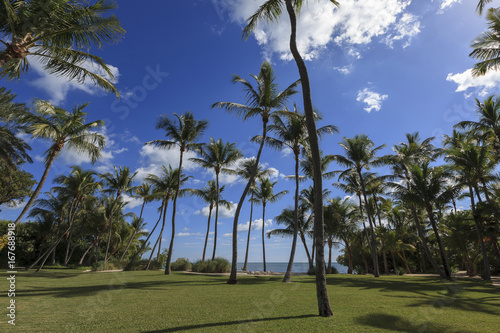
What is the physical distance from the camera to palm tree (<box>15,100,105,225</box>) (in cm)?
1173

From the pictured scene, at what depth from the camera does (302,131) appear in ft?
52.4

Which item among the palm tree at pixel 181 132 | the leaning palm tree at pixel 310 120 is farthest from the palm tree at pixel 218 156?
the leaning palm tree at pixel 310 120

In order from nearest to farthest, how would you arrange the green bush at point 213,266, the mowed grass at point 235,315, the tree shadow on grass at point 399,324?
the mowed grass at point 235,315 → the tree shadow on grass at point 399,324 → the green bush at point 213,266

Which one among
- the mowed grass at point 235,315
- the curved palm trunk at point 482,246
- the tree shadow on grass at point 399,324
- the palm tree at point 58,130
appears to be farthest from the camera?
the curved palm trunk at point 482,246

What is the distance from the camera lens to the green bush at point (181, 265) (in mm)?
22952

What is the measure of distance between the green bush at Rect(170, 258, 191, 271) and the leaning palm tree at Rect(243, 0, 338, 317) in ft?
65.4

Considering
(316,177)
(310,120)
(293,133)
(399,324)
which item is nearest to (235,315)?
(399,324)

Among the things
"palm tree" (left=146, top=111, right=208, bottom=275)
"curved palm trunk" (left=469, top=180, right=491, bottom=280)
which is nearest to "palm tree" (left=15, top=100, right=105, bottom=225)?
"palm tree" (left=146, top=111, right=208, bottom=275)

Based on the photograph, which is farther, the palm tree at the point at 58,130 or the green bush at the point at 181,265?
the green bush at the point at 181,265

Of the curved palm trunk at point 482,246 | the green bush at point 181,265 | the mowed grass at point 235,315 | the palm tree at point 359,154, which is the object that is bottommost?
the mowed grass at point 235,315

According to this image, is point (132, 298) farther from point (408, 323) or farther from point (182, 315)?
point (408, 323)

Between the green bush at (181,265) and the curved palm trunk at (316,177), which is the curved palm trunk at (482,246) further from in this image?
the green bush at (181,265)

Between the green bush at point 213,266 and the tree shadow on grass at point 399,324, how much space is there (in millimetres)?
16961

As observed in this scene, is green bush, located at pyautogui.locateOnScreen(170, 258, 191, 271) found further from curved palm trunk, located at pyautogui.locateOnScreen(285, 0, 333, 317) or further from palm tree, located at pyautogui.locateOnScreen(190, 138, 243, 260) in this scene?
curved palm trunk, located at pyautogui.locateOnScreen(285, 0, 333, 317)
